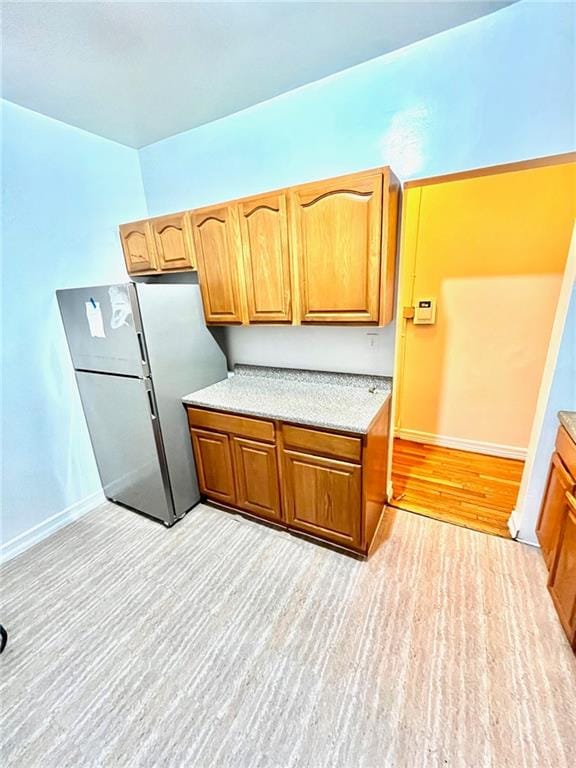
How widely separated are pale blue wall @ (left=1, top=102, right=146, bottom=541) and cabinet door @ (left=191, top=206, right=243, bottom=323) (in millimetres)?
848

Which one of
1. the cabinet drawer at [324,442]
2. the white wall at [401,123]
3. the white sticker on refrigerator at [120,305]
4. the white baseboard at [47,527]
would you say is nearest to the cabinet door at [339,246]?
the white wall at [401,123]

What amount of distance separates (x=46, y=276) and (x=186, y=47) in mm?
1508

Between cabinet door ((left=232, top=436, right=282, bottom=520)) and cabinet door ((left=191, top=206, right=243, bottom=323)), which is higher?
cabinet door ((left=191, top=206, right=243, bottom=323))

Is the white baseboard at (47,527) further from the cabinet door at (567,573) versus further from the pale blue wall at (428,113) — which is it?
the cabinet door at (567,573)

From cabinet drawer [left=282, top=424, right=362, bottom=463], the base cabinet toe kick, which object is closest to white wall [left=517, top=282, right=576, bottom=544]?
the base cabinet toe kick

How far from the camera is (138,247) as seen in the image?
7.64ft

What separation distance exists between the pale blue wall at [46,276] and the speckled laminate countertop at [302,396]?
3.12ft

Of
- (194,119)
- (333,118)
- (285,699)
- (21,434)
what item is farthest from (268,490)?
(194,119)

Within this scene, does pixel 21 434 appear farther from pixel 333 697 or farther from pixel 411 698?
pixel 411 698

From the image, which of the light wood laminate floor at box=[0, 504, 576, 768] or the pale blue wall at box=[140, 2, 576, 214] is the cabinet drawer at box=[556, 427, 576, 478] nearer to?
the light wood laminate floor at box=[0, 504, 576, 768]

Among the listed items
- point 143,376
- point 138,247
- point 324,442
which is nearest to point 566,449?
point 324,442

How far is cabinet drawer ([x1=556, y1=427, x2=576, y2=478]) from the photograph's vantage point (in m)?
1.36

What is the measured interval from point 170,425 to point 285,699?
4.84 ft

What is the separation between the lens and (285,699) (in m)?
1.24
